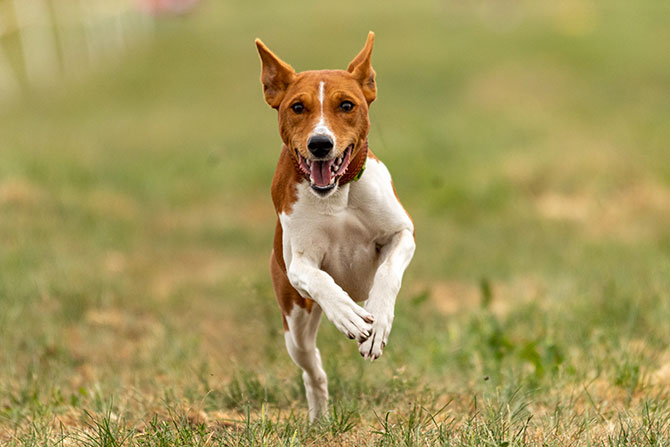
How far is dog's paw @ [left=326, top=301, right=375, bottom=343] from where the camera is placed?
396cm

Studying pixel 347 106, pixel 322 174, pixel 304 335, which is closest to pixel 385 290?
pixel 322 174

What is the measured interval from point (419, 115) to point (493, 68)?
4.98 meters

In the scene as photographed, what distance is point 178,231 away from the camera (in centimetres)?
1155

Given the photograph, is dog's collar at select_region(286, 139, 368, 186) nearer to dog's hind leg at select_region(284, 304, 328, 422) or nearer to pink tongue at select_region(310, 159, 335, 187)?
pink tongue at select_region(310, 159, 335, 187)

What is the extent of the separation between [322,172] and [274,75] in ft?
1.96

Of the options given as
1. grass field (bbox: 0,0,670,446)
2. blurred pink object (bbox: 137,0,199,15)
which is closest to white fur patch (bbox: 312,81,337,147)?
A: grass field (bbox: 0,0,670,446)

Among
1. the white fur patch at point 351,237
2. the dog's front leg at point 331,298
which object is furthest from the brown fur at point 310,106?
the dog's front leg at point 331,298

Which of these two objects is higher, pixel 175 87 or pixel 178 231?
pixel 178 231

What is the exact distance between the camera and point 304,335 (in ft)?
16.6

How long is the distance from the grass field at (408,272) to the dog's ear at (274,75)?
1560mm

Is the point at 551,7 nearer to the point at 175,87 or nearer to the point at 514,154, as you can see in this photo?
the point at 175,87

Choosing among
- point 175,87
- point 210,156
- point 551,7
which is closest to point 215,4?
point 551,7

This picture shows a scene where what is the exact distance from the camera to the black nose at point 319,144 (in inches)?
155

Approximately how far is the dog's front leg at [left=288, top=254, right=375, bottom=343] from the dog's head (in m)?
0.41
